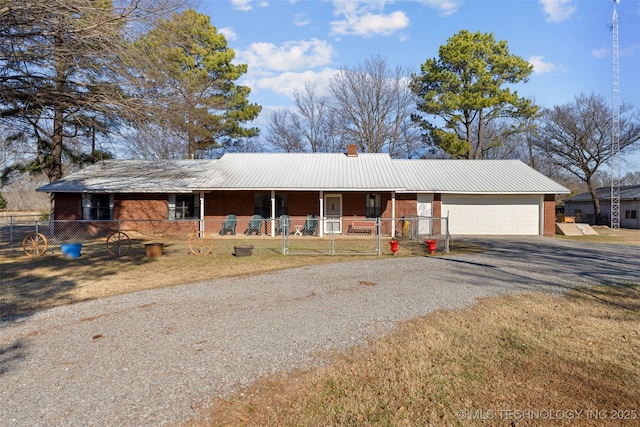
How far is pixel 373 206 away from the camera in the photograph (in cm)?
2080

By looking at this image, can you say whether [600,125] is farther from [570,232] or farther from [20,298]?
[20,298]

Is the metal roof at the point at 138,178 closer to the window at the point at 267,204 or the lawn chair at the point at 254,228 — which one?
the window at the point at 267,204

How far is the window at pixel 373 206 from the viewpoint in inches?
817

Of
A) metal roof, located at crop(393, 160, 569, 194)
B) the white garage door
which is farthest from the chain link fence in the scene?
metal roof, located at crop(393, 160, 569, 194)

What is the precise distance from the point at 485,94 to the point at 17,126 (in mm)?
28872

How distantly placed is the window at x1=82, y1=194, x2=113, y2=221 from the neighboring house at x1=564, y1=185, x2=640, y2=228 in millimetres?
35304

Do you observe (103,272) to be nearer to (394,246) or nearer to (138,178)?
(394,246)

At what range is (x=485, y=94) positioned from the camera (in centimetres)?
2928

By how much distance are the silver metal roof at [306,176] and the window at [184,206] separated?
826 millimetres

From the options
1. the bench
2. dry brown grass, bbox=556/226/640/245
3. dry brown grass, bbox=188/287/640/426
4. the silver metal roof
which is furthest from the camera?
the bench

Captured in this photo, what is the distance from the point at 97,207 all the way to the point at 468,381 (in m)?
21.8

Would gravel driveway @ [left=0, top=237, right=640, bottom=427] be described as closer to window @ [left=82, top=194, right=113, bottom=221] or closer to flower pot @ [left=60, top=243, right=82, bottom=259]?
flower pot @ [left=60, top=243, right=82, bottom=259]

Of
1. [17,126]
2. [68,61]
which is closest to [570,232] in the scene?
[68,61]

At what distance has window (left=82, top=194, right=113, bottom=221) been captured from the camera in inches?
811
